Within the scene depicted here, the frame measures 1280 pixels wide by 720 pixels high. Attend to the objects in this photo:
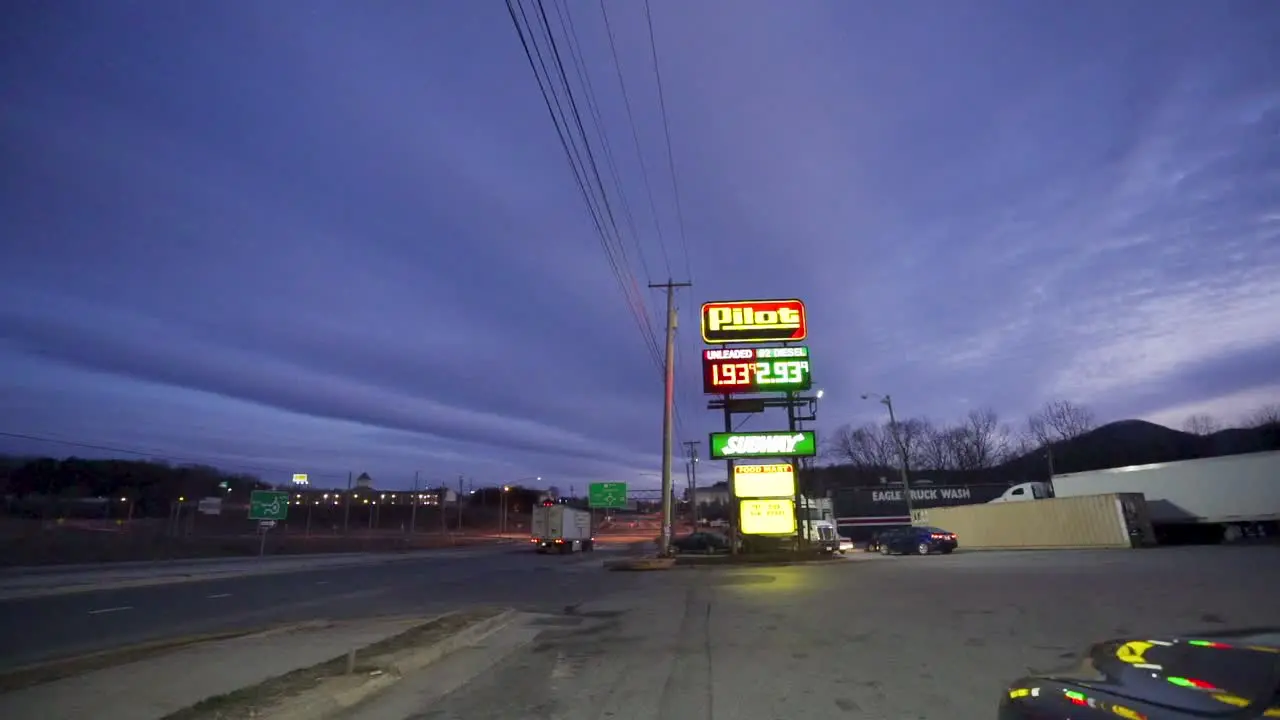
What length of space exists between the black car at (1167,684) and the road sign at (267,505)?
40.7 metres

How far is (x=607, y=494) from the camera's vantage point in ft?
265

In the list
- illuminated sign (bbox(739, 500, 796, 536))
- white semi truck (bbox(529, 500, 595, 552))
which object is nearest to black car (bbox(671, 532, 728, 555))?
illuminated sign (bbox(739, 500, 796, 536))

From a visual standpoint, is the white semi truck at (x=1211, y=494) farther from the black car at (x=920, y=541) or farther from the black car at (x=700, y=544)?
the black car at (x=700, y=544)

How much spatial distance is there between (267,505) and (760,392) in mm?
26510

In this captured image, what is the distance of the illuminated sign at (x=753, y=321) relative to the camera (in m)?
35.9

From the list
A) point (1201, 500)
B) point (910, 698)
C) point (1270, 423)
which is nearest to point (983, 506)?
point (1201, 500)

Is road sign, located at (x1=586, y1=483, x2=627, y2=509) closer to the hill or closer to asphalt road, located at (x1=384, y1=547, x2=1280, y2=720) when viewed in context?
the hill

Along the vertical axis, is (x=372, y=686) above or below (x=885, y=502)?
below

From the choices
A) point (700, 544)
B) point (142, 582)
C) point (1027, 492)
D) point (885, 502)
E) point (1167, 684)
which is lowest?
point (142, 582)

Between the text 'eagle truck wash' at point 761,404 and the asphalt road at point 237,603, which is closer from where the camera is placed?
the asphalt road at point 237,603

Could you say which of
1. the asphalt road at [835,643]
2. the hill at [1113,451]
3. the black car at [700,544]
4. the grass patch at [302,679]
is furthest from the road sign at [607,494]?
the grass patch at [302,679]

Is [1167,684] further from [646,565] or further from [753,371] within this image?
[753,371]

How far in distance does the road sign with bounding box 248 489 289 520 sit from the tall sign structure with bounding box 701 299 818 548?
23.7 metres

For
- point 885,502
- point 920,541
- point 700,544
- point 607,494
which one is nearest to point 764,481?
point 920,541
